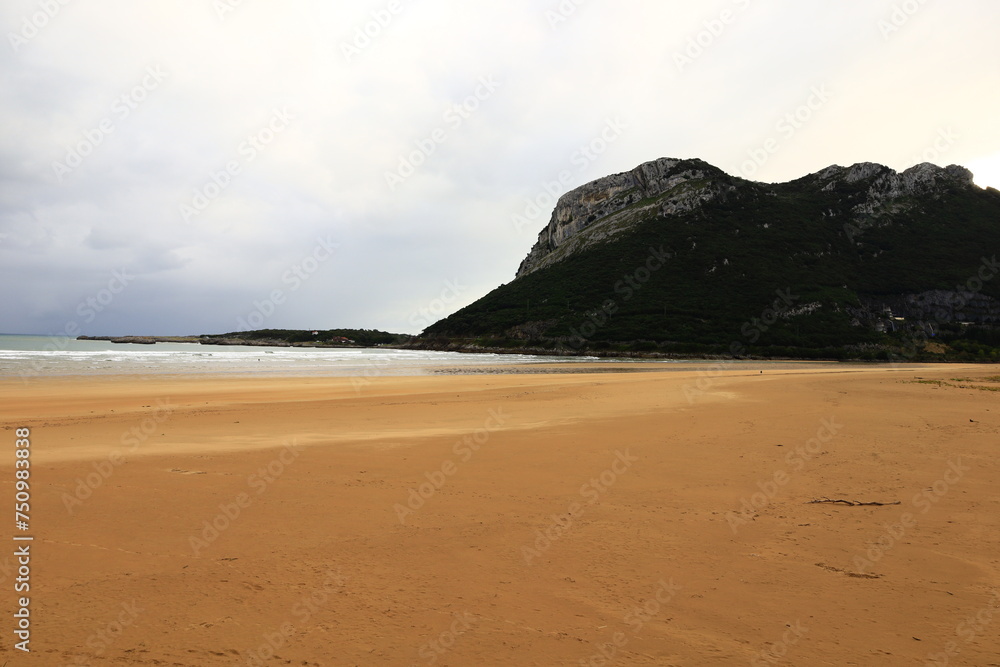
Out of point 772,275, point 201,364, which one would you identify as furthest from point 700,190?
point 201,364

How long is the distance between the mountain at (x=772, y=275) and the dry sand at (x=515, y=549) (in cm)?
8290

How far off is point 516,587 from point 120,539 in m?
4.25

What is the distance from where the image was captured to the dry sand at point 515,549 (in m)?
A: 3.68

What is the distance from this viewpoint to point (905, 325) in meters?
98.2

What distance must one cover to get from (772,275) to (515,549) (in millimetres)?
122304

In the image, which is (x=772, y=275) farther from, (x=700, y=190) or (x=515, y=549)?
(x=515, y=549)

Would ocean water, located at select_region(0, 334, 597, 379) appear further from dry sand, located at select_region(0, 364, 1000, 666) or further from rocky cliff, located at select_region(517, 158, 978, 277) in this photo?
rocky cliff, located at select_region(517, 158, 978, 277)

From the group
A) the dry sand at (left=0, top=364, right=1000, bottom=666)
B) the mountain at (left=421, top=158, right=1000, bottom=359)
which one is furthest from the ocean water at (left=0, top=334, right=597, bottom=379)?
the mountain at (left=421, top=158, right=1000, bottom=359)

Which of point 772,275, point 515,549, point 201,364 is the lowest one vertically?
point 515,549

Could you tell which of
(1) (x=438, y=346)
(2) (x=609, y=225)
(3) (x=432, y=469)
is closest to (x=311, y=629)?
(3) (x=432, y=469)

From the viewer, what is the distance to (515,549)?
534 centimetres

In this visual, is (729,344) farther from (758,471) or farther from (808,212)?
(758,471)

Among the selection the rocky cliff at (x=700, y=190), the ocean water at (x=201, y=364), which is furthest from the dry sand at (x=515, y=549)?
the rocky cliff at (x=700, y=190)

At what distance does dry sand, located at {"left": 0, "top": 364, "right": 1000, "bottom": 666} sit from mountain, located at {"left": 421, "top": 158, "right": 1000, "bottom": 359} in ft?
272
